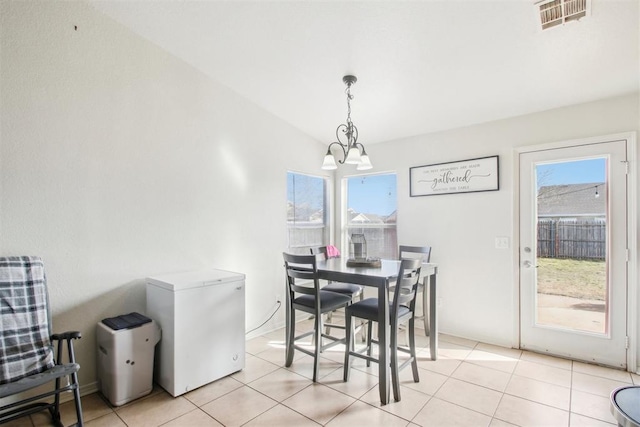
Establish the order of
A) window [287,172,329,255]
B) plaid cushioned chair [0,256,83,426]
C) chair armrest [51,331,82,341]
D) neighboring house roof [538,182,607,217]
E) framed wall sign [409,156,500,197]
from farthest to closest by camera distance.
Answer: window [287,172,329,255] < framed wall sign [409,156,500,197] < neighboring house roof [538,182,607,217] < chair armrest [51,331,82,341] < plaid cushioned chair [0,256,83,426]

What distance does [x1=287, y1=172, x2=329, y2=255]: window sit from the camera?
4.13 meters

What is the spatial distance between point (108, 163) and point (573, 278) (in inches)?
166

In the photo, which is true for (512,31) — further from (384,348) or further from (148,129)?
(148,129)

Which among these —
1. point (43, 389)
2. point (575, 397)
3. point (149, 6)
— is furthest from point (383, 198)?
point (43, 389)

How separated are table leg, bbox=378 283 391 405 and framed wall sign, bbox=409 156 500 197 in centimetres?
188

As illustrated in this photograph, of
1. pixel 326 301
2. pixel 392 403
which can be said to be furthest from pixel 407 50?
pixel 392 403

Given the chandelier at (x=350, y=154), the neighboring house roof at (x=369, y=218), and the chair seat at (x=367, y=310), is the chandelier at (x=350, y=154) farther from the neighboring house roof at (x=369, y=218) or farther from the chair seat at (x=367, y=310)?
the neighboring house roof at (x=369, y=218)

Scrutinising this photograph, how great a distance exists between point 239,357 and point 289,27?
272 cm

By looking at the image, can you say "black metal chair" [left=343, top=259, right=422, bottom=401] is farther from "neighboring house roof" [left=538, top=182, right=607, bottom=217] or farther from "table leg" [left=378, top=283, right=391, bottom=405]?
"neighboring house roof" [left=538, top=182, right=607, bottom=217]

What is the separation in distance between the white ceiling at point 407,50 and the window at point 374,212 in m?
1.21

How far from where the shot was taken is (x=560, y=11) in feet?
6.31

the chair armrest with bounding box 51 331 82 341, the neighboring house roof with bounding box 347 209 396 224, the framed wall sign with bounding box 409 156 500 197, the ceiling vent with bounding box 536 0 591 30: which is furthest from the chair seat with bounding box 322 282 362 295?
the ceiling vent with bounding box 536 0 591 30

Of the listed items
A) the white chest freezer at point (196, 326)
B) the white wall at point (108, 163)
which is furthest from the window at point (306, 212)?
the white chest freezer at point (196, 326)

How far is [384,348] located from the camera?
88.4 inches
